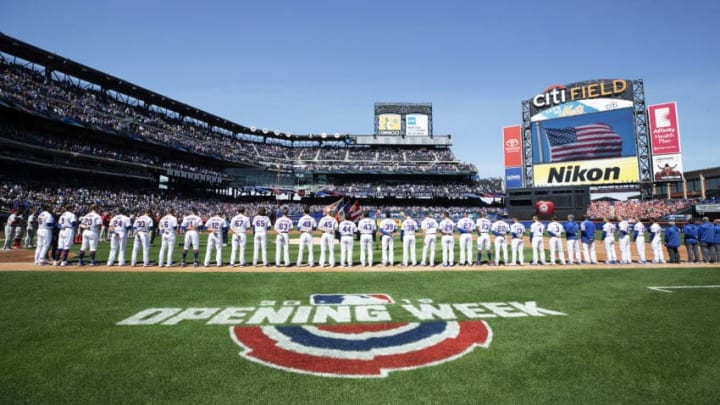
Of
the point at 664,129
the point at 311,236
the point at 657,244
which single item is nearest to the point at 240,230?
the point at 311,236

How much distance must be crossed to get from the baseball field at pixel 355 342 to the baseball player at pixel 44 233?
11.8ft

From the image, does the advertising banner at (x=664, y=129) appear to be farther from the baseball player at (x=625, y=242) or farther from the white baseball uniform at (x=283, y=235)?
the white baseball uniform at (x=283, y=235)

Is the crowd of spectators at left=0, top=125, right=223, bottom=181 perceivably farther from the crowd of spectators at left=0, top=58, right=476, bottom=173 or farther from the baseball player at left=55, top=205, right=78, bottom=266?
the baseball player at left=55, top=205, right=78, bottom=266

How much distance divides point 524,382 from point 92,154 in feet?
152

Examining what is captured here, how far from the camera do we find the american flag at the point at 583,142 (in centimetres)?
4350

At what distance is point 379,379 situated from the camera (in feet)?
13.3

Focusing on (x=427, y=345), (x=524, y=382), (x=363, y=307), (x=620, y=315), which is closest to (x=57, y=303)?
(x=363, y=307)

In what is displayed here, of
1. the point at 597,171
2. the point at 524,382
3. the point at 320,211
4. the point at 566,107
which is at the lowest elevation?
the point at 524,382

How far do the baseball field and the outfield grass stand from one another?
2cm

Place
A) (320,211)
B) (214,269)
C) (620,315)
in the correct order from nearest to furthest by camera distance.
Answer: (620,315) → (214,269) → (320,211)

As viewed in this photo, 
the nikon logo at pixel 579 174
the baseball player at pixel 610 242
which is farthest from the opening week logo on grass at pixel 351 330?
the nikon logo at pixel 579 174

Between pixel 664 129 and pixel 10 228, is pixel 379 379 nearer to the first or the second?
pixel 10 228

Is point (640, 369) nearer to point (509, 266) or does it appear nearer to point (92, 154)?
point (509, 266)

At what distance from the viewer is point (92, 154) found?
37.8 meters
